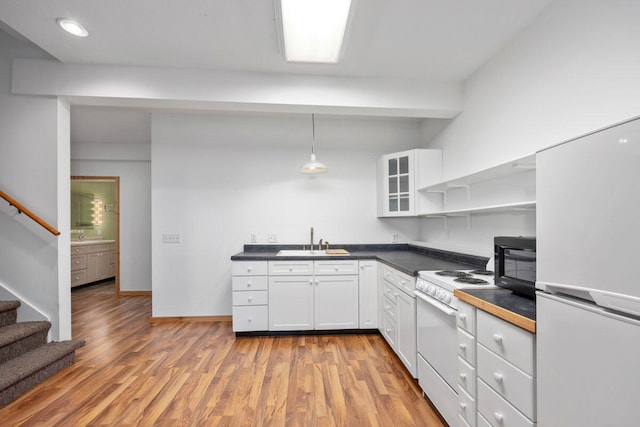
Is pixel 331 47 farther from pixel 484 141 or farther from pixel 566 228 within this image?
pixel 566 228

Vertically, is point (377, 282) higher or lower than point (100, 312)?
higher

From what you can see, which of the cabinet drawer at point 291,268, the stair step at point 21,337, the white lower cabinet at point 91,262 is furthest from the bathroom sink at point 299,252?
the white lower cabinet at point 91,262

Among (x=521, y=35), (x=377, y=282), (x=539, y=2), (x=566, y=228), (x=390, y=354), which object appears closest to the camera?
(x=566, y=228)

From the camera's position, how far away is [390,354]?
255cm

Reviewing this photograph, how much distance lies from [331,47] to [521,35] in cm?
142

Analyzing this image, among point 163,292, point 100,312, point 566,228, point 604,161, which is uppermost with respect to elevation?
point 604,161

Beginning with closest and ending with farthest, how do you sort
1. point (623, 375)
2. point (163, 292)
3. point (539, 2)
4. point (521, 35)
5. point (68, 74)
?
point (623, 375) < point (539, 2) < point (521, 35) < point (68, 74) < point (163, 292)

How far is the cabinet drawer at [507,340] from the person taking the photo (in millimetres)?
1056

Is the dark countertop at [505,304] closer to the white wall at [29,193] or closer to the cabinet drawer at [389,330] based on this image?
the cabinet drawer at [389,330]

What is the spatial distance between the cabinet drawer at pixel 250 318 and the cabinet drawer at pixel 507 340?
2211mm

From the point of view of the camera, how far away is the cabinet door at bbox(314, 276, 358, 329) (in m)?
2.99

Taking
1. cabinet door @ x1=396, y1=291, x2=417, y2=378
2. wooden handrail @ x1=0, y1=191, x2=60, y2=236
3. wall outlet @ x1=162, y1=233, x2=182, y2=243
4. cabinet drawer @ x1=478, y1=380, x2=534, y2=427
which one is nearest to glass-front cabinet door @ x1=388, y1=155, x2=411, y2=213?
cabinet door @ x1=396, y1=291, x2=417, y2=378

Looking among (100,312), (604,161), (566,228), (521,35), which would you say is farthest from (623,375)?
(100,312)

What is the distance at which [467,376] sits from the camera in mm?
1395
